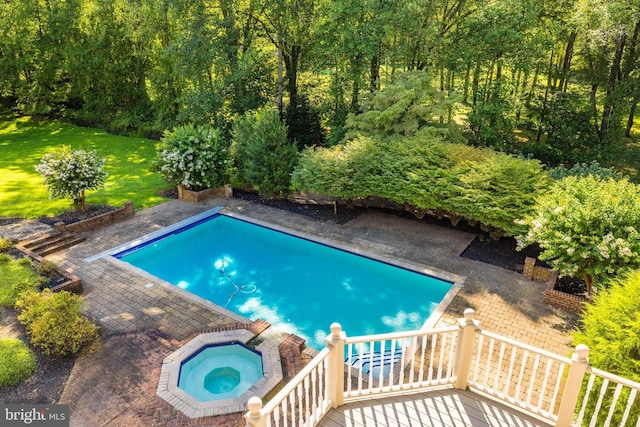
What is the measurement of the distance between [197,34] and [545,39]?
13.9 metres

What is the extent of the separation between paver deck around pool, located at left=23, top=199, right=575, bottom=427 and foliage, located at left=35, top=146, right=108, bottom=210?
5.13 ft

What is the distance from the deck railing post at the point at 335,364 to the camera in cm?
474

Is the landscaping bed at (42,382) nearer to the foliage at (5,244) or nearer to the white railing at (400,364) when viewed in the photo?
the foliage at (5,244)

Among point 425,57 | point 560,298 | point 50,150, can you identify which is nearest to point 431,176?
point 560,298

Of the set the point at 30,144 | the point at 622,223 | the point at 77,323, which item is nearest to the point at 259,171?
the point at 77,323

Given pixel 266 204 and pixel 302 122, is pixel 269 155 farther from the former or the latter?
pixel 302 122

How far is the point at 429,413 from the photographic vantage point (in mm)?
5066

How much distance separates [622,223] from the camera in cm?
761

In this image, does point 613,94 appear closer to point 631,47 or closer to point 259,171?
point 631,47

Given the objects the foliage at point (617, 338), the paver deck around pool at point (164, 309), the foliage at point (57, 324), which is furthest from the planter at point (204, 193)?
the foliage at point (617, 338)

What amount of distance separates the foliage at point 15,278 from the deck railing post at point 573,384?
1018 cm

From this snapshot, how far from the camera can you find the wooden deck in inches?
194

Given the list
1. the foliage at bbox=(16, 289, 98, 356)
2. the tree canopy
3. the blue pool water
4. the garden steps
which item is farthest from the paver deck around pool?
the tree canopy

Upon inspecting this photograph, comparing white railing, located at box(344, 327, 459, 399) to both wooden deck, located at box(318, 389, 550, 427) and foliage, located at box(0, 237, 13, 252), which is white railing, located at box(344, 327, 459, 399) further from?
foliage, located at box(0, 237, 13, 252)
